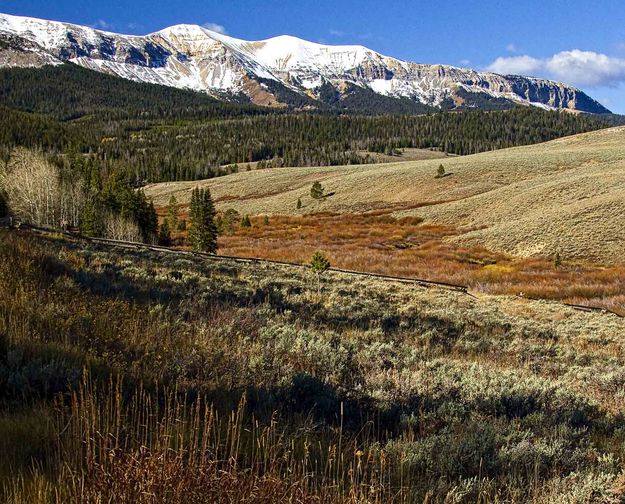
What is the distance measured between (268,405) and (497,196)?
67221 mm

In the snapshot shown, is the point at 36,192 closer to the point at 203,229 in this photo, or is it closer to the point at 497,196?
the point at 203,229

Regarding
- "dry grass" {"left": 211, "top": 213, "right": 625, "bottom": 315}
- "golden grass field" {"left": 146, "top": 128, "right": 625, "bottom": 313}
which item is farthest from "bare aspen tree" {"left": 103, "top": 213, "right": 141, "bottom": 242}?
"golden grass field" {"left": 146, "top": 128, "right": 625, "bottom": 313}

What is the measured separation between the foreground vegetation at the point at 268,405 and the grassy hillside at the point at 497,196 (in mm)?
35870

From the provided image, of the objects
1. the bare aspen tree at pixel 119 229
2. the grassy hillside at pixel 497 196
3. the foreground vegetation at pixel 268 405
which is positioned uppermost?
the grassy hillside at pixel 497 196

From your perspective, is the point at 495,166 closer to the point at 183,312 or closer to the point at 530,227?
the point at 530,227

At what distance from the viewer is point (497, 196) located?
66.1 meters

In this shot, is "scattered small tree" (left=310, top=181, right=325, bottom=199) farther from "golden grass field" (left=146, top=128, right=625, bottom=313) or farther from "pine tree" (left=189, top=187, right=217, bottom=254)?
"pine tree" (left=189, top=187, right=217, bottom=254)

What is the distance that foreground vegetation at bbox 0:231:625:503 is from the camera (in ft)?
9.68

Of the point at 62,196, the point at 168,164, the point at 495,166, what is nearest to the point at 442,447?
the point at 62,196

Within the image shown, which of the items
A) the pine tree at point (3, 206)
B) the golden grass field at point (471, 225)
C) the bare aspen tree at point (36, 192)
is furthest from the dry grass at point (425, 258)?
the pine tree at point (3, 206)

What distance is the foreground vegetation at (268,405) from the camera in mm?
2951

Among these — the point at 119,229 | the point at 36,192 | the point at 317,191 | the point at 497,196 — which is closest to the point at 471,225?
the point at 497,196

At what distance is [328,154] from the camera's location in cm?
18950

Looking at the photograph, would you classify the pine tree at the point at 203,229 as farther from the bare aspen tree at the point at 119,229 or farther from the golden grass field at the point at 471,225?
the bare aspen tree at the point at 119,229
